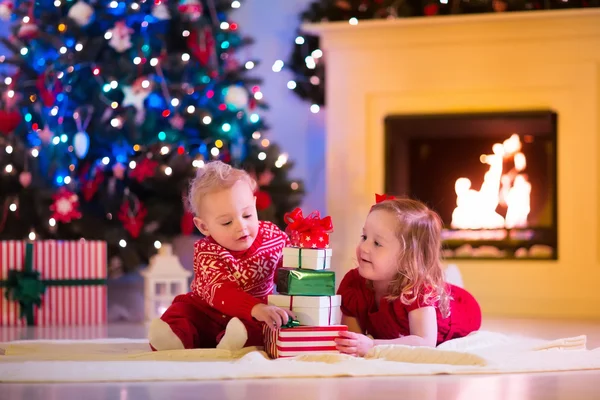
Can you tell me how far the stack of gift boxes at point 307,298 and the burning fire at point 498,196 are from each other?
213 cm

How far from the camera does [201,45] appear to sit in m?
4.45

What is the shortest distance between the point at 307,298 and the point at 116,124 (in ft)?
7.53

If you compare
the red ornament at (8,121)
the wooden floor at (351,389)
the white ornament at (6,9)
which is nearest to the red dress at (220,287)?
the wooden floor at (351,389)

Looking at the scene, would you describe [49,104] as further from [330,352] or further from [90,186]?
[330,352]

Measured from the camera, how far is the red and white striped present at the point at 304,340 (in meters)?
2.14

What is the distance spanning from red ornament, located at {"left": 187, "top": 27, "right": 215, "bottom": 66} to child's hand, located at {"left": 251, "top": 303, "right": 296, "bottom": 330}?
2467 millimetres

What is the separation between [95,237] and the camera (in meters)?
4.16

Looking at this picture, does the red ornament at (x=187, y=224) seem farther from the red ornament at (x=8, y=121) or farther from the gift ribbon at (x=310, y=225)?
the gift ribbon at (x=310, y=225)

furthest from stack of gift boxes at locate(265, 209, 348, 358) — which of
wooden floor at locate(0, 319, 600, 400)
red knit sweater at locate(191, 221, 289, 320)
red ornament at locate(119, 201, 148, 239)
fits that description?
red ornament at locate(119, 201, 148, 239)

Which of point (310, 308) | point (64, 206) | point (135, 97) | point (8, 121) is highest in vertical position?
point (135, 97)

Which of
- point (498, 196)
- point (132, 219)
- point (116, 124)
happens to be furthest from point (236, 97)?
point (498, 196)

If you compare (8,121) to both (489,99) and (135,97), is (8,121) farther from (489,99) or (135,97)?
(489,99)

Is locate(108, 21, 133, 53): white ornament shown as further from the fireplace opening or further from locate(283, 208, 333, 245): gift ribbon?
locate(283, 208, 333, 245): gift ribbon

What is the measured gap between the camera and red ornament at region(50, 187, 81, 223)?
4.08 m
